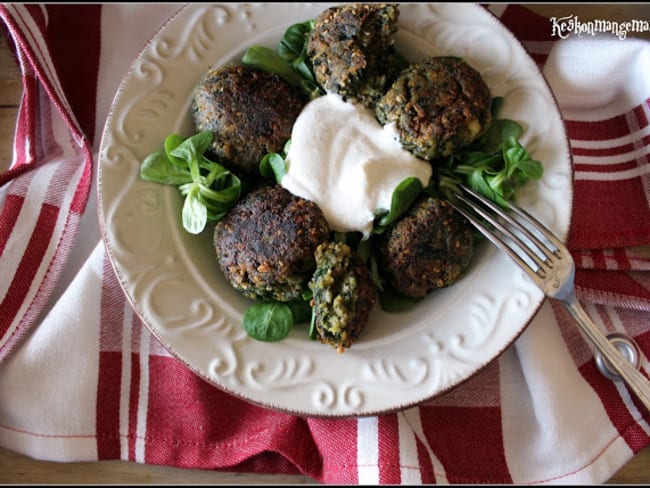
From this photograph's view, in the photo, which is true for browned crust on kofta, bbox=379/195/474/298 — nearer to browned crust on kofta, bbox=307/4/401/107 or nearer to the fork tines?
the fork tines

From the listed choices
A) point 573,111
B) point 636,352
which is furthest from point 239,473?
point 573,111

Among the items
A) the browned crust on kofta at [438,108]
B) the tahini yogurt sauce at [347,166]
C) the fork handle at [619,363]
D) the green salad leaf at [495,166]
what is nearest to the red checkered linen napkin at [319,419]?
the fork handle at [619,363]

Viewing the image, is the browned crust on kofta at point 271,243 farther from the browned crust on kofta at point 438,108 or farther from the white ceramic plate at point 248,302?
the browned crust on kofta at point 438,108

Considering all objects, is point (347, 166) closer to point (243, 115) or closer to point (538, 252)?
point (243, 115)

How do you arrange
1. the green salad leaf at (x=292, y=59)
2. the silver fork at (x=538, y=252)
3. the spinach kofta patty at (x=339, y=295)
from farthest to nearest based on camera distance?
1. the green salad leaf at (x=292, y=59)
2. the silver fork at (x=538, y=252)
3. the spinach kofta patty at (x=339, y=295)

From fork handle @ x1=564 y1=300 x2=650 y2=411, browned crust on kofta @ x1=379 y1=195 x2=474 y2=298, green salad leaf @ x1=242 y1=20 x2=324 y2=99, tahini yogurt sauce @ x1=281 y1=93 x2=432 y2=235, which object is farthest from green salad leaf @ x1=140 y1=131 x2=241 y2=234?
fork handle @ x1=564 y1=300 x2=650 y2=411

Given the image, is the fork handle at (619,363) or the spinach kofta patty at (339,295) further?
the fork handle at (619,363)
